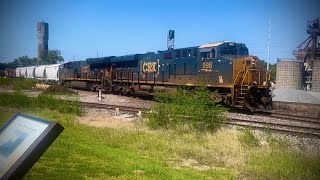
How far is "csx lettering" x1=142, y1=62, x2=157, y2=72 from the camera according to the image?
79.8 feet

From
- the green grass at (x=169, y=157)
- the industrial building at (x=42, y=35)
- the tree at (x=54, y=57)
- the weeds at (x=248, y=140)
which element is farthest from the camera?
the tree at (x=54, y=57)

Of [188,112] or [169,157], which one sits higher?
[188,112]

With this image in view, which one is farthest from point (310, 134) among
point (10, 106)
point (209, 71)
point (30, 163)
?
point (10, 106)

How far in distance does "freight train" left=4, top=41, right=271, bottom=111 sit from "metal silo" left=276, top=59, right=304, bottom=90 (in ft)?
59.2

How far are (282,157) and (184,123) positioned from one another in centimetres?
448

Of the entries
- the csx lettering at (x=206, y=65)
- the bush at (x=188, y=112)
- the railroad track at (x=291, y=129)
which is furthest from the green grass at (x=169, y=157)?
the csx lettering at (x=206, y=65)

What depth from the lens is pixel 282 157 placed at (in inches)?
313

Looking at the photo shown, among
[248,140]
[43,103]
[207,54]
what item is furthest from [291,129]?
[43,103]

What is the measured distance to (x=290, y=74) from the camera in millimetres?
36812

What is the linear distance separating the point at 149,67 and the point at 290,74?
19.3m

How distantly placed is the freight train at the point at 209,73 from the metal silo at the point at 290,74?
18.0 meters

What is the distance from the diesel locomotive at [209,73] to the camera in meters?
17.3

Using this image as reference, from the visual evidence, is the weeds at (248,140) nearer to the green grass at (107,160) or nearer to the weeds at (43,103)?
the green grass at (107,160)

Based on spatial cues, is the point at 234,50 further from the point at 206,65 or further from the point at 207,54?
the point at 206,65
